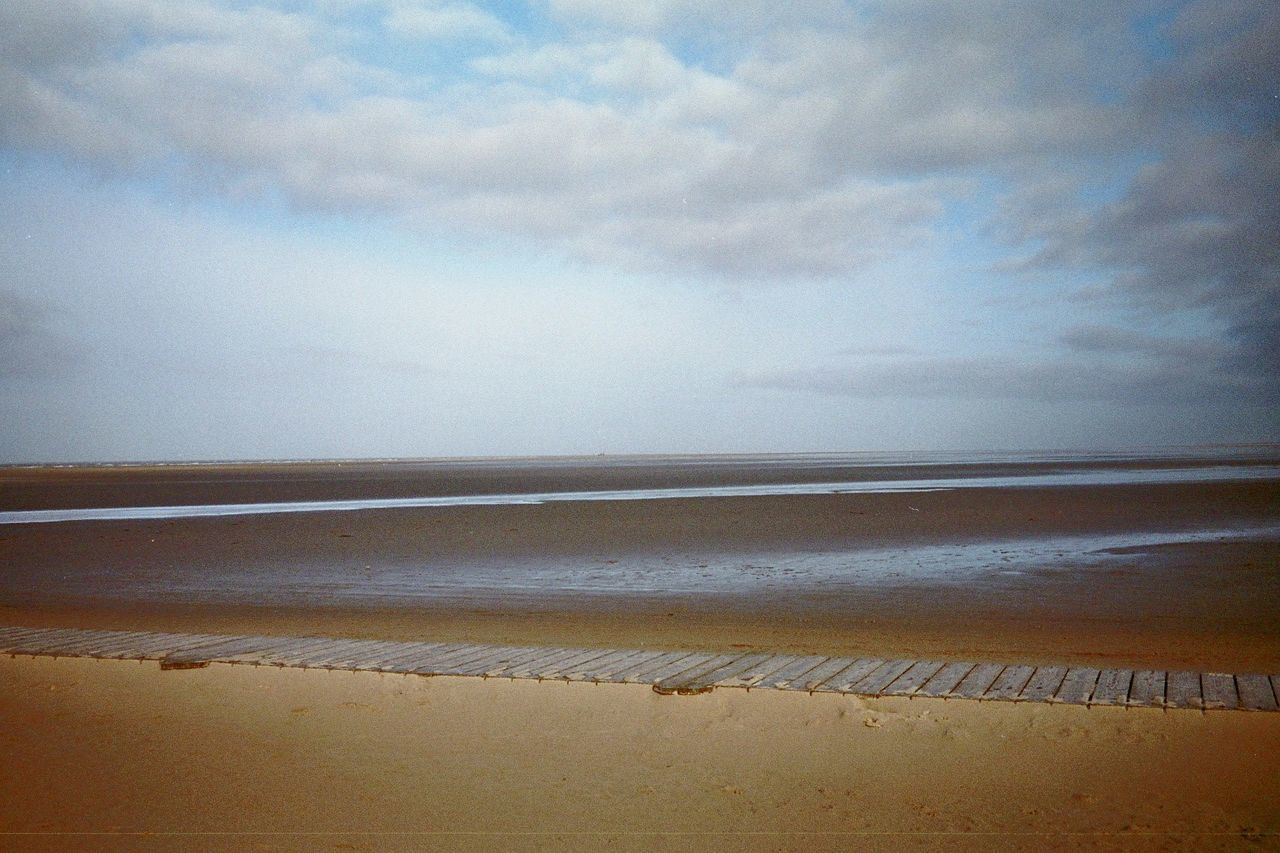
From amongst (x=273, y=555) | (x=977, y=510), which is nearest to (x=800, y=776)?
(x=273, y=555)

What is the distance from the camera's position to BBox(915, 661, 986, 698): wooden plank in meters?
6.44

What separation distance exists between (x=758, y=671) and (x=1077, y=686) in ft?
7.62

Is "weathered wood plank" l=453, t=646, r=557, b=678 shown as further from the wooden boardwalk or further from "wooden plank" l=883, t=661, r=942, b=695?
"wooden plank" l=883, t=661, r=942, b=695

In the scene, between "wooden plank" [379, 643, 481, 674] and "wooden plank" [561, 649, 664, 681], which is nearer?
"wooden plank" [561, 649, 664, 681]

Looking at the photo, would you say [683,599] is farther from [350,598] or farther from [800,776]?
[800,776]

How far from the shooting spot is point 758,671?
7.14 meters

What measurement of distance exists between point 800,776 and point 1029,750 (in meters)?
1.45

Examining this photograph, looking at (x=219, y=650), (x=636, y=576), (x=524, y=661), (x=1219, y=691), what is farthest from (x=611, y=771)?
(x=636, y=576)

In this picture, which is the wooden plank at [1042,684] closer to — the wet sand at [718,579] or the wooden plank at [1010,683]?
the wooden plank at [1010,683]

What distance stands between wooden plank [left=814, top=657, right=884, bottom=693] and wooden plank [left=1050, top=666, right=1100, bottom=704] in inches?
53.9

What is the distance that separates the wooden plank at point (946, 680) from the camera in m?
6.44

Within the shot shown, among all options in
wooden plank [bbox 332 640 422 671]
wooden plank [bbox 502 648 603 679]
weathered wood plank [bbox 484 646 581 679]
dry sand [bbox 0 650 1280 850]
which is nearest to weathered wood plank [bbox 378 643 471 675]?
wooden plank [bbox 332 640 422 671]

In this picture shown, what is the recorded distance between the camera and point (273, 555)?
53.7 feet

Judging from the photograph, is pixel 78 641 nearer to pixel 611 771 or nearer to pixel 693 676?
pixel 693 676
